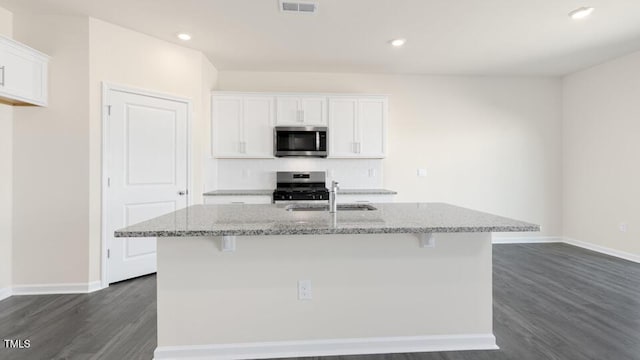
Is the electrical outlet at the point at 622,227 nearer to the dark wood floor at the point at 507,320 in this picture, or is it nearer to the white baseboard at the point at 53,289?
the dark wood floor at the point at 507,320

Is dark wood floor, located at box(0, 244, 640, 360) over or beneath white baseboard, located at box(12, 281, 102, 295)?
beneath

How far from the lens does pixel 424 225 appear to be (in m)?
1.77

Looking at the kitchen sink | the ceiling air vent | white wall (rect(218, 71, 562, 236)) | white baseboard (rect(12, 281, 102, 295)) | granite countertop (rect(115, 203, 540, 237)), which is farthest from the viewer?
white wall (rect(218, 71, 562, 236))

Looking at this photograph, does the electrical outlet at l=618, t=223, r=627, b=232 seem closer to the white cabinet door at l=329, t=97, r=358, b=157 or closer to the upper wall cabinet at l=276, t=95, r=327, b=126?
the white cabinet door at l=329, t=97, r=358, b=157

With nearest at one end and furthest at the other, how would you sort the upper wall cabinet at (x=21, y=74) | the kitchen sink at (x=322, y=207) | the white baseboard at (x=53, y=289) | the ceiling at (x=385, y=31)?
1. the kitchen sink at (x=322, y=207)
2. the upper wall cabinet at (x=21, y=74)
3. the ceiling at (x=385, y=31)
4. the white baseboard at (x=53, y=289)

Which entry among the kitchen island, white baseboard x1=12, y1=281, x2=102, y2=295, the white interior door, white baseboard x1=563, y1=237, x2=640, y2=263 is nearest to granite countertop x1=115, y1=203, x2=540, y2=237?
the kitchen island

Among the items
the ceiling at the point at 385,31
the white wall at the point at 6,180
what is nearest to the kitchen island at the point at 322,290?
the ceiling at the point at 385,31

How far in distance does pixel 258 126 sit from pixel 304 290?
2859mm

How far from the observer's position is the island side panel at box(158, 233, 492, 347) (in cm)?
197

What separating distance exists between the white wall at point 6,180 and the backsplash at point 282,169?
205 centimetres

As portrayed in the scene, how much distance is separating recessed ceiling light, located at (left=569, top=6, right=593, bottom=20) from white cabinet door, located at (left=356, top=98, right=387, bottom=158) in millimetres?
2123

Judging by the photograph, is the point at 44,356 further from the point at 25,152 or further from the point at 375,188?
the point at 375,188

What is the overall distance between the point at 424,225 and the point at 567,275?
2859 mm

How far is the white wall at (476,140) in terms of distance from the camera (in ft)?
16.3
